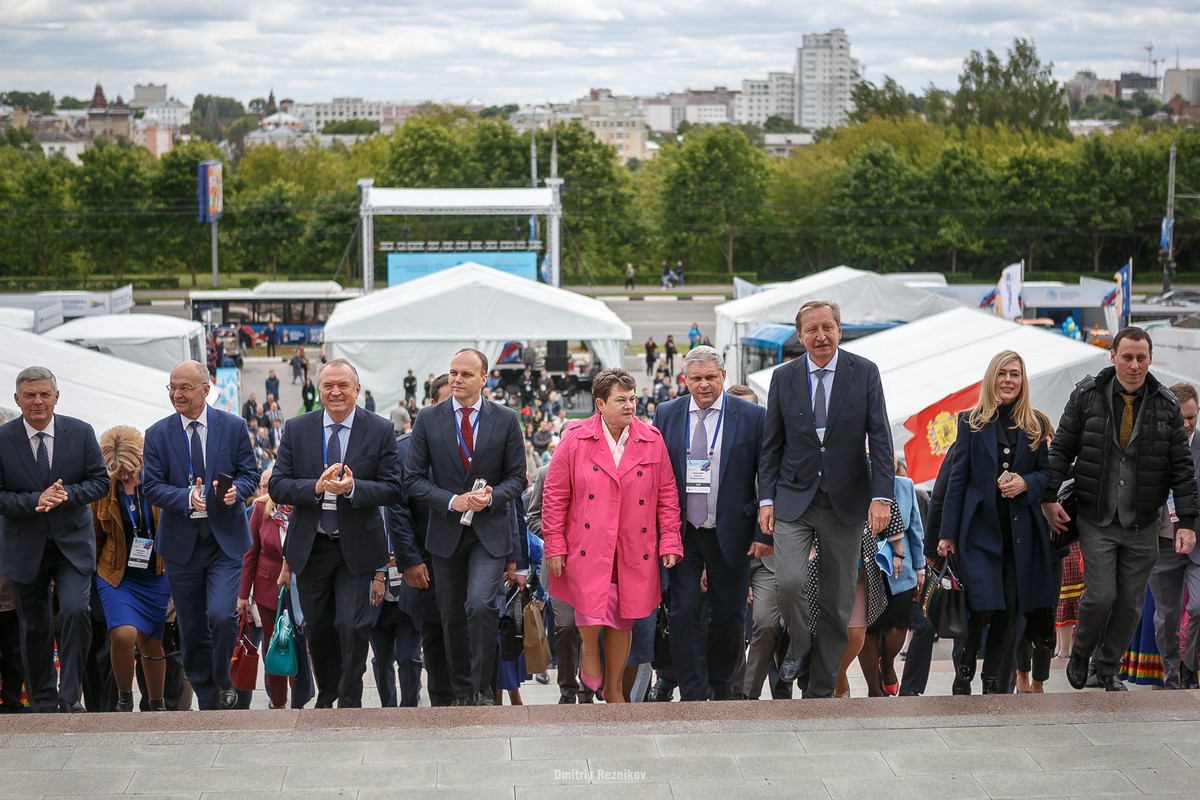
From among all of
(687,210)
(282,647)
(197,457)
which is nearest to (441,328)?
(282,647)

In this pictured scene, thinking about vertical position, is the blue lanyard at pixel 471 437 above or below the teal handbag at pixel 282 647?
above

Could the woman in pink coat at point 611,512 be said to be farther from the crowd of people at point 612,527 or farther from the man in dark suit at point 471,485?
the man in dark suit at point 471,485

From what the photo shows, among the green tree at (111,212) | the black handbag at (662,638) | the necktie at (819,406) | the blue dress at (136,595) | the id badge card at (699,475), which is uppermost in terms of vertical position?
the green tree at (111,212)

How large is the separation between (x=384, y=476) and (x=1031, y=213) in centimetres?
6656

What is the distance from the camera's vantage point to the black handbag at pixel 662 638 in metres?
6.32

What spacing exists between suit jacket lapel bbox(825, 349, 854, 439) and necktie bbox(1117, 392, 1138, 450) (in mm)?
1402

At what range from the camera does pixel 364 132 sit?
194 meters

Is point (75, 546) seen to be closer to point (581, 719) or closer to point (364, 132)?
point (581, 719)

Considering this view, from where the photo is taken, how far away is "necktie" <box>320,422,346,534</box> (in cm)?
603

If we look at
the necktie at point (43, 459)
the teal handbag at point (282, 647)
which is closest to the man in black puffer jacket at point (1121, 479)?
the teal handbag at point (282, 647)

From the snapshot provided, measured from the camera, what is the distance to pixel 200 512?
6102mm

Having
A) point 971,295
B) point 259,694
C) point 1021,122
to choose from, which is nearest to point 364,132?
point 1021,122

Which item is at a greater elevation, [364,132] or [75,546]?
[364,132]

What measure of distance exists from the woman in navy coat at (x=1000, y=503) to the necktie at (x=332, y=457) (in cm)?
292
